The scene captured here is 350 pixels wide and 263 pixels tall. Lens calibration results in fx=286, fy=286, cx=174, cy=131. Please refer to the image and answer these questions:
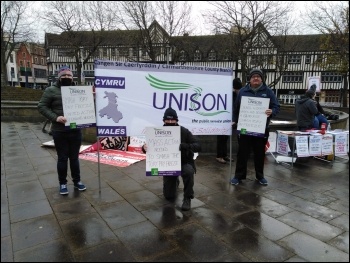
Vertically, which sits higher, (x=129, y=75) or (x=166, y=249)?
(x=129, y=75)

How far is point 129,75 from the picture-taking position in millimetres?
4094

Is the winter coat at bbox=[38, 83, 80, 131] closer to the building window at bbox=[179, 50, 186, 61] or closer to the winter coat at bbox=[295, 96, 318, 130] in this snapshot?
the winter coat at bbox=[295, 96, 318, 130]

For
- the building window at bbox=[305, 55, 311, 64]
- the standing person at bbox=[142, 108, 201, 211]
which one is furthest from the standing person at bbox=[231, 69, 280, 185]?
the building window at bbox=[305, 55, 311, 64]

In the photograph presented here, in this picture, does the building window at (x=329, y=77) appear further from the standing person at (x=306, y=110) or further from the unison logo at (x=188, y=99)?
the unison logo at (x=188, y=99)

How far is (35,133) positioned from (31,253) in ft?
27.6

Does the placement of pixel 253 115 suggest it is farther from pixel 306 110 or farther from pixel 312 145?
pixel 306 110

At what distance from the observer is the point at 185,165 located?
4.00 meters

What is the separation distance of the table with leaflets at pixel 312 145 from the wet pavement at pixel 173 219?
2.54ft

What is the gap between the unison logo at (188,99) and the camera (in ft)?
14.2

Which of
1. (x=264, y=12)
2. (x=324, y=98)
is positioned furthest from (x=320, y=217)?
(x=324, y=98)

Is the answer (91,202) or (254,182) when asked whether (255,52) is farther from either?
(91,202)

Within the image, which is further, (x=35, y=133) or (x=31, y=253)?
(x=35, y=133)

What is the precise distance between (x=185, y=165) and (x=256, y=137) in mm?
1557

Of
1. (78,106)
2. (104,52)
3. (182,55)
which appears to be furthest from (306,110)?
(104,52)
